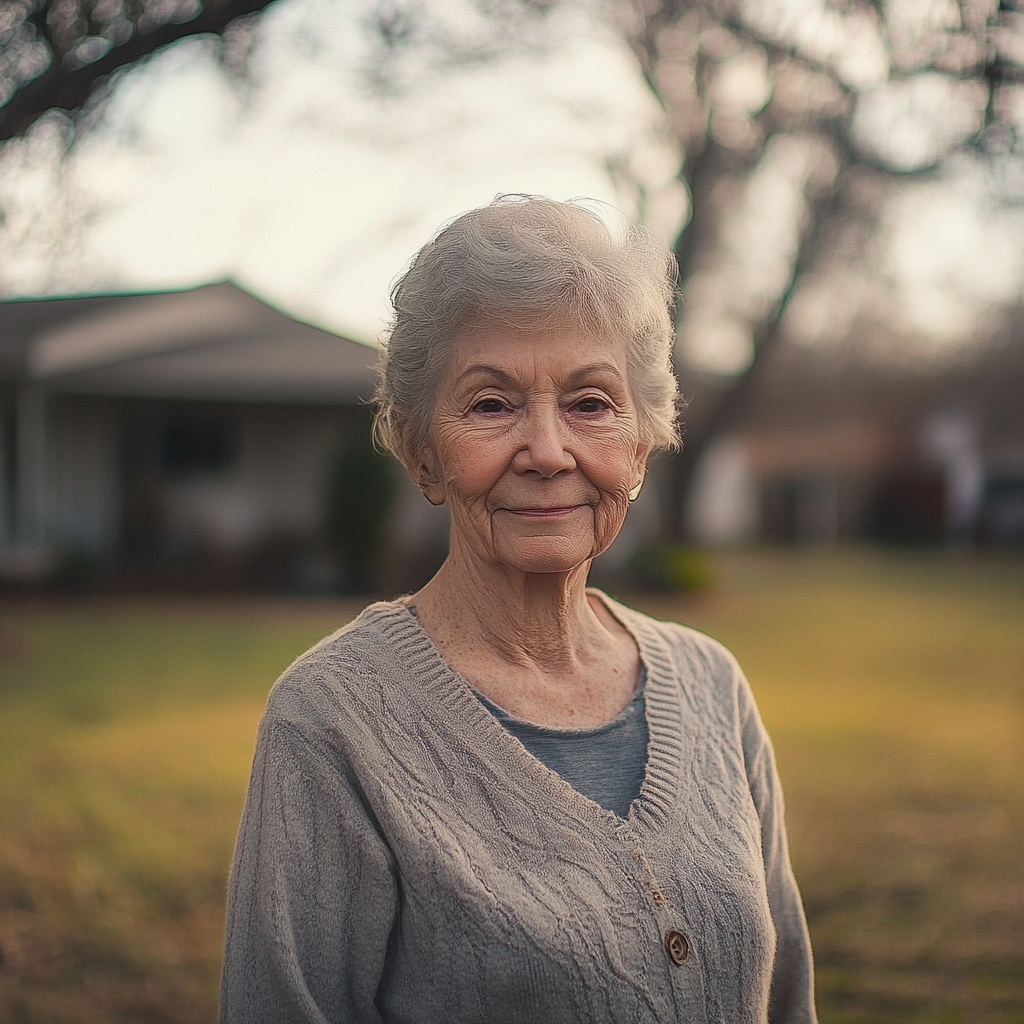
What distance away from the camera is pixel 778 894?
7.10 ft

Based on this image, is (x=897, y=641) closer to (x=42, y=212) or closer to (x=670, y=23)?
(x=670, y=23)

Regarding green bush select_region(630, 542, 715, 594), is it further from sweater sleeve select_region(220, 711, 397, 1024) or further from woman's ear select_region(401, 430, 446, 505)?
sweater sleeve select_region(220, 711, 397, 1024)

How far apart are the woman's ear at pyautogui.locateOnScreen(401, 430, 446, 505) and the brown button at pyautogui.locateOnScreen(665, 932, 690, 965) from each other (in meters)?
0.85

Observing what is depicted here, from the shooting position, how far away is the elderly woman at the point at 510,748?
1.68 m

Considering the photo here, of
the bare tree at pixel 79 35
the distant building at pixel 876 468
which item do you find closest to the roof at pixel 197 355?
the bare tree at pixel 79 35

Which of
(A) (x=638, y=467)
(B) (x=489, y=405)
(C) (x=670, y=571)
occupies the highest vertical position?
(B) (x=489, y=405)

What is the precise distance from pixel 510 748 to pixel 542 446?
517mm

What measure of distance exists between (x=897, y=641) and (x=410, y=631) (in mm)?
12006

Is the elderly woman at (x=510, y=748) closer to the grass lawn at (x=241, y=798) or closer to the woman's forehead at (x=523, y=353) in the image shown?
the woman's forehead at (x=523, y=353)

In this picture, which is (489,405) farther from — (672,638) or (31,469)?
(31,469)

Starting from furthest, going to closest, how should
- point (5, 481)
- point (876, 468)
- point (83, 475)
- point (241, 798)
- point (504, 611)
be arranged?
point (876, 468) < point (83, 475) < point (5, 481) < point (241, 798) < point (504, 611)

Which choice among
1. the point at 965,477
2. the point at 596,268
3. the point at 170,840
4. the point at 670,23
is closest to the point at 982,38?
the point at 670,23

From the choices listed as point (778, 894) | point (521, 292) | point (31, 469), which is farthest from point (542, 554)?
point (31, 469)

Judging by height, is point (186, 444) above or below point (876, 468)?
above
